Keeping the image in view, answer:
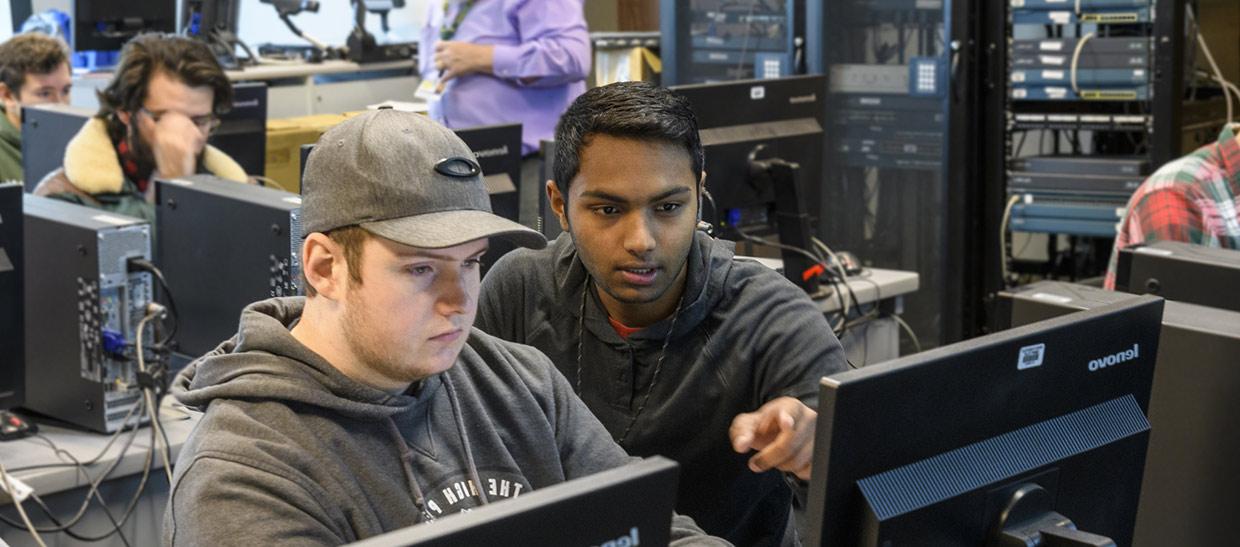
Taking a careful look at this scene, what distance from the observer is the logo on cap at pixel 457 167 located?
4.75 ft

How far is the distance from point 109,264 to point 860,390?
1905mm

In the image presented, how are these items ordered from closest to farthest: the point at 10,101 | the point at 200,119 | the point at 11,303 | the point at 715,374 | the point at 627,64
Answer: the point at 715,374, the point at 11,303, the point at 200,119, the point at 10,101, the point at 627,64

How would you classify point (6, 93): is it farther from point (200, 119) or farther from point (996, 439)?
point (996, 439)

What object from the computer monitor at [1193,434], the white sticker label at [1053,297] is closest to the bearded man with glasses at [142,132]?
the white sticker label at [1053,297]

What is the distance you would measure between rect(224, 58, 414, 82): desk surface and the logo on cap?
16.5 feet

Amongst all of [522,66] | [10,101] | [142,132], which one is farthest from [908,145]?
[10,101]

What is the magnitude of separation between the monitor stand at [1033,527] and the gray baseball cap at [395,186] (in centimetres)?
52

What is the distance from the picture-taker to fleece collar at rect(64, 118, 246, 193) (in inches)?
131

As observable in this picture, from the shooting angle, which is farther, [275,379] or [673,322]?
[673,322]

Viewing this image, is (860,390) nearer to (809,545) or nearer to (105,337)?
(809,545)

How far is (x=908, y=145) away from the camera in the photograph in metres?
5.24

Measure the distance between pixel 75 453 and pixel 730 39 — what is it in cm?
352

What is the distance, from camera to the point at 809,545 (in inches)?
46.3

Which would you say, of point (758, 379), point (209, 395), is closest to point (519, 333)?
point (758, 379)
